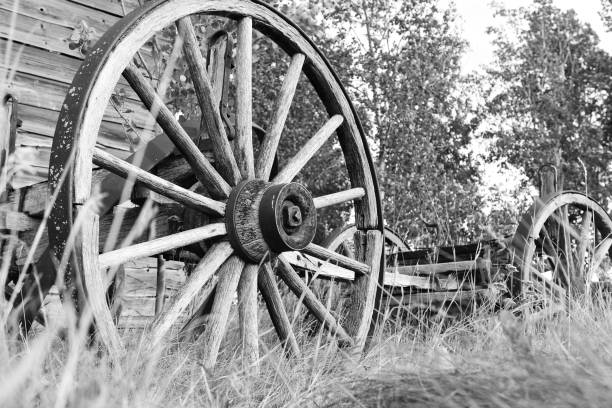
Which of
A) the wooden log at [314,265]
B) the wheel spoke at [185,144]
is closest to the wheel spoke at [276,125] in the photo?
the wheel spoke at [185,144]

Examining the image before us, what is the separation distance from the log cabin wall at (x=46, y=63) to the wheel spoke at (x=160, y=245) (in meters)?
2.52

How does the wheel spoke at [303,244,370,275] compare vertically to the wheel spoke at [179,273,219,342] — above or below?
above

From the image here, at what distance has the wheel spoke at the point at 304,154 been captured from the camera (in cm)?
316

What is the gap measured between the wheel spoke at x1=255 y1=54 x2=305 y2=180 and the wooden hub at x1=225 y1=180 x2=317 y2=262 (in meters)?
0.16

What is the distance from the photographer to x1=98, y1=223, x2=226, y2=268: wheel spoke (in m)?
2.35

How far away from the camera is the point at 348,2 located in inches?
534

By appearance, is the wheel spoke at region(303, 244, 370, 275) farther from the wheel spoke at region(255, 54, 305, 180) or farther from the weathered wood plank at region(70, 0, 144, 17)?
the weathered wood plank at region(70, 0, 144, 17)

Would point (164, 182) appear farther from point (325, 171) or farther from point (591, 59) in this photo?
point (591, 59)

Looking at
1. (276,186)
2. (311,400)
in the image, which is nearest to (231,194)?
(276,186)

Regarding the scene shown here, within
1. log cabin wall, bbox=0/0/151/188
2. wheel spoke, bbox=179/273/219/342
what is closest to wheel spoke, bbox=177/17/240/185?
wheel spoke, bbox=179/273/219/342

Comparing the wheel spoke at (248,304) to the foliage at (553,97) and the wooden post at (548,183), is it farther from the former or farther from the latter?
the foliage at (553,97)

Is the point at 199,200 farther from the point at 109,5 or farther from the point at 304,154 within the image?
the point at 109,5

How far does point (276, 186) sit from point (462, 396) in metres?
1.50

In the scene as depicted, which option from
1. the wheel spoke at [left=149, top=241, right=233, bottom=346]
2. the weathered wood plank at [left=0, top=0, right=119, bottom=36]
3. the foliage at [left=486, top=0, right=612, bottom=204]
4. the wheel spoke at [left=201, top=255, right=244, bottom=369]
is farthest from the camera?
the foliage at [left=486, top=0, right=612, bottom=204]
